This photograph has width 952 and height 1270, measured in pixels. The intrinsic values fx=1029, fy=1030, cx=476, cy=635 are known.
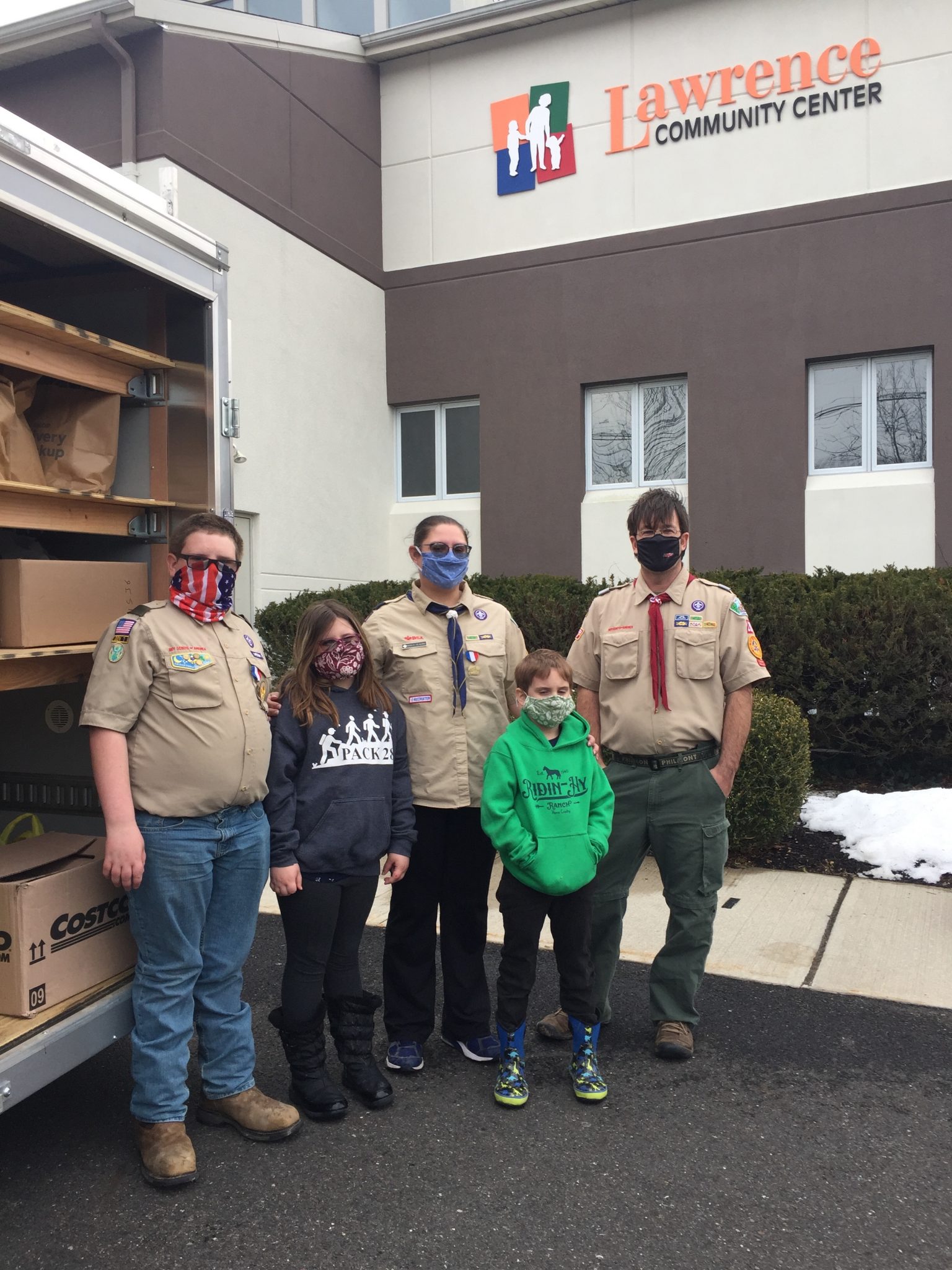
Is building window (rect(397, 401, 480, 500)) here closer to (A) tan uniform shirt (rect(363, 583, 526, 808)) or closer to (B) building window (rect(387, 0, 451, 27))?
(B) building window (rect(387, 0, 451, 27))

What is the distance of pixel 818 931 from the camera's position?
16.5 feet

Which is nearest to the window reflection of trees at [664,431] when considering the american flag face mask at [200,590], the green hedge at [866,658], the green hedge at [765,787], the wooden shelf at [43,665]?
the green hedge at [866,658]

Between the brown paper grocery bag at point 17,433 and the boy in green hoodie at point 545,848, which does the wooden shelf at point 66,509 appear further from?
the boy in green hoodie at point 545,848

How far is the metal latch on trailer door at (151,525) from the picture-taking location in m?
3.94

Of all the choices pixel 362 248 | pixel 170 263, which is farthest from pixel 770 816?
pixel 362 248

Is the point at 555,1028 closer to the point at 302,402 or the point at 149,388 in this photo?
the point at 149,388

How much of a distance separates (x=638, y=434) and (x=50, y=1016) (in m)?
10.1

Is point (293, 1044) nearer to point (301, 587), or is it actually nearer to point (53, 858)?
point (53, 858)

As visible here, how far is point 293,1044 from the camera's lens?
3293mm

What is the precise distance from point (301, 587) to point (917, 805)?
23.3ft

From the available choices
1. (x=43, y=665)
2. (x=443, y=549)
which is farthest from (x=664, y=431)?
(x=43, y=665)

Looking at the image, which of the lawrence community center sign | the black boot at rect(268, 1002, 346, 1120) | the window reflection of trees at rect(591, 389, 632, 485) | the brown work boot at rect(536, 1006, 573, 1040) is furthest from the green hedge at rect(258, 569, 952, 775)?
the lawrence community center sign

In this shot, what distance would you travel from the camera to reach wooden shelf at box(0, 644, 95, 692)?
3.29m

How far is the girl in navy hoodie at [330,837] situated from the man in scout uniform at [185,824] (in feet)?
0.33
